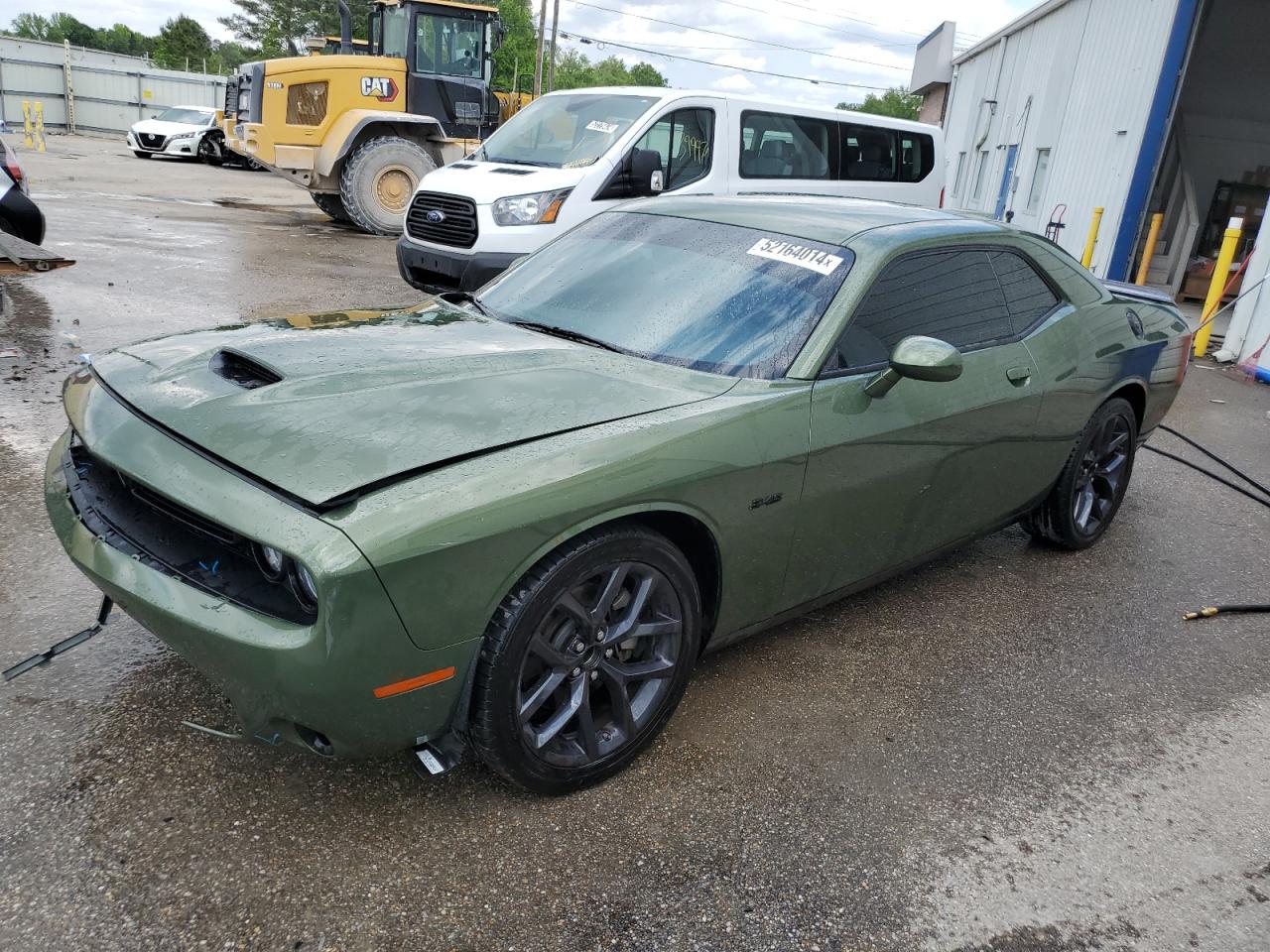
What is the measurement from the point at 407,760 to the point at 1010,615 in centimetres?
241

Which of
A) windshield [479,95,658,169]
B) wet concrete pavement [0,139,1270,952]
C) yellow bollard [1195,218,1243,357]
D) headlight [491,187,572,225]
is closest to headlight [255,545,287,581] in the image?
wet concrete pavement [0,139,1270,952]

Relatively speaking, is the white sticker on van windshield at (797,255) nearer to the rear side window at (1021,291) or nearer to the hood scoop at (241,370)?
the rear side window at (1021,291)

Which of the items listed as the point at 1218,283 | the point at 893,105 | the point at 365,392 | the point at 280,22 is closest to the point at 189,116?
the point at 1218,283

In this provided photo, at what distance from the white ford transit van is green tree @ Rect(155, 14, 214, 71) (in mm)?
76891

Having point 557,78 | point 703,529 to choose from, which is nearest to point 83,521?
point 703,529

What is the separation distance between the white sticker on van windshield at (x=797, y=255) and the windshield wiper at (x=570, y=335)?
0.62m

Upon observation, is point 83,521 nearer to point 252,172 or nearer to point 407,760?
point 407,760

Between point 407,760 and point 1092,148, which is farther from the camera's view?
point 1092,148

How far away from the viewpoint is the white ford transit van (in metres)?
7.84

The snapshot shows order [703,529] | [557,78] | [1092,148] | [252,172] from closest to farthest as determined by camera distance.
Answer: [703,529], [1092,148], [252,172], [557,78]

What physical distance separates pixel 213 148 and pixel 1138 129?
2307 cm

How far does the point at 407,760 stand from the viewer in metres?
2.56

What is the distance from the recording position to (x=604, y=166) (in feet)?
26.3

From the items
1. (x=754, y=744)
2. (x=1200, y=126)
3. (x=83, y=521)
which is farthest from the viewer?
(x=1200, y=126)
